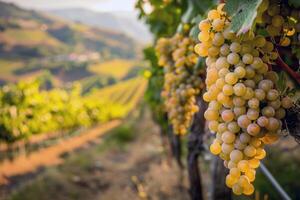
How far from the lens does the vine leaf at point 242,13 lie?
109 cm

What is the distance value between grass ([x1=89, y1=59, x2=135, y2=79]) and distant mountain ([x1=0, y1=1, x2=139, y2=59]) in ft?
50.6

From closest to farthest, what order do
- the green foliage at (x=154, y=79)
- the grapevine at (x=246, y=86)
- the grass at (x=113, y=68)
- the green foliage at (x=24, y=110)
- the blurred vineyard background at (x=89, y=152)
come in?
the grapevine at (x=246, y=86) < the green foliage at (x=154, y=79) < the blurred vineyard background at (x=89, y=152) < the green foliage at (x=24, y=110) < the grass at (x=113, y=68)

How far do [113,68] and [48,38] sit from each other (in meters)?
28.0

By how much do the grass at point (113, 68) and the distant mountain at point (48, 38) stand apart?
1544 centimetres

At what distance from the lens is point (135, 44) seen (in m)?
184

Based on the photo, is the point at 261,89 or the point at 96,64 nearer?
the point at 261,89

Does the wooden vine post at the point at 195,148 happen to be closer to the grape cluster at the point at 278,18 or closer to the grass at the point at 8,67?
the grape cluster at the point at 278,18

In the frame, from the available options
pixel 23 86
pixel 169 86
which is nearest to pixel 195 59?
pixel 169 86

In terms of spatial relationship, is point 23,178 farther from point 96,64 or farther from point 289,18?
point 96,64

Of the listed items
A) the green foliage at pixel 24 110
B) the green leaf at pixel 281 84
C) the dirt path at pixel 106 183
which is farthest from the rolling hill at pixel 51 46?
the green leaf at pixel 281 84

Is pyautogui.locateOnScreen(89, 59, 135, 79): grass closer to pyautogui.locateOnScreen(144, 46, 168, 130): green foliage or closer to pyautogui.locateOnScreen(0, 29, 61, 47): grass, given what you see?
pyautogui.locateOnScreen(0, 29, 61, 47): grass

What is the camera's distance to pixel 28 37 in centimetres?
12231

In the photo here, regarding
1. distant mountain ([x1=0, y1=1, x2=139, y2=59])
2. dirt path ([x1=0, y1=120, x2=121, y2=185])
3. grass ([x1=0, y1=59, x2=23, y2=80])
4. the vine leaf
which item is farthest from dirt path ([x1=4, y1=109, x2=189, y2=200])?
distant mountain ([x1=0, y1=1, x2=139, y2=59])

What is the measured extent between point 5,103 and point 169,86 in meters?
18.2
